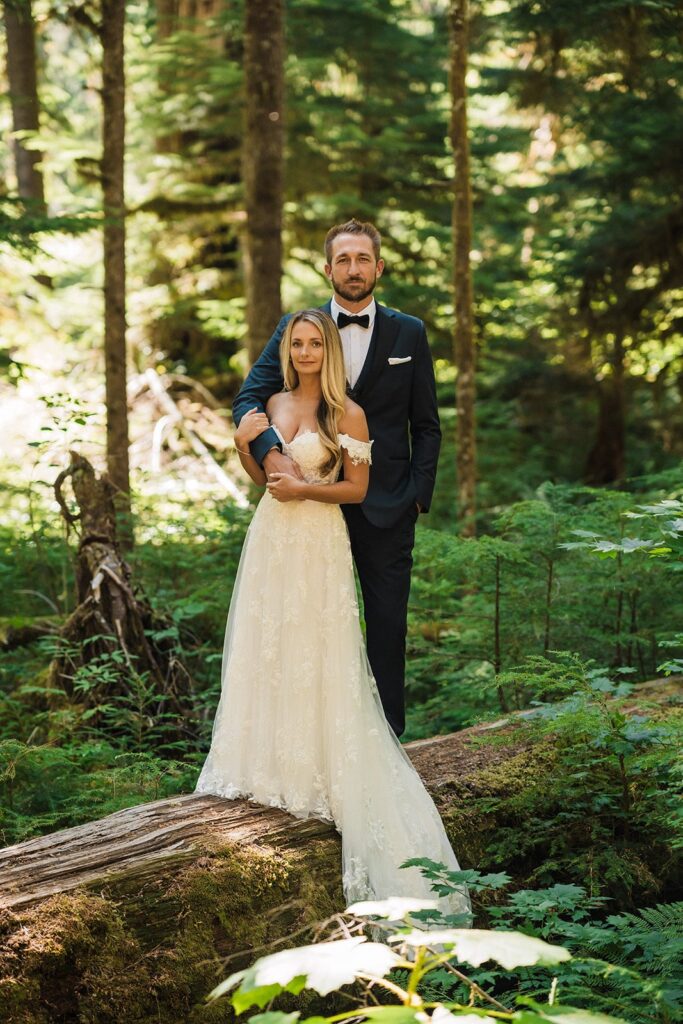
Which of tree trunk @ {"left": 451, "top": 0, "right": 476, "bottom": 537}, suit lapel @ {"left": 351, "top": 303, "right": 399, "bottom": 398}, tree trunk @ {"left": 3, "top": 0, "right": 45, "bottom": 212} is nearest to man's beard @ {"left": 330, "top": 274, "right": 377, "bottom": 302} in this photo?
suit lapel @ {"left": 351, "top": 303, "right": 399, "bottom": 398}

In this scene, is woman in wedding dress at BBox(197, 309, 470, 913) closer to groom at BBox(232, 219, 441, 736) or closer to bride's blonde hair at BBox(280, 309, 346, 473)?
bride's blonde hair at BBox(280, 309, 346, 473)

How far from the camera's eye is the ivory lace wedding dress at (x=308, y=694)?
4020 millimetres

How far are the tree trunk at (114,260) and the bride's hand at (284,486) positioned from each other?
5.38 metres

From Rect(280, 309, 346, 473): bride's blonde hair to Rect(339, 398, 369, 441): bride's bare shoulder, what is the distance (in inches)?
1.0

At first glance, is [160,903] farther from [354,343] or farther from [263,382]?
[354,343]

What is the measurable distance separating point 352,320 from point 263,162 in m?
4.85

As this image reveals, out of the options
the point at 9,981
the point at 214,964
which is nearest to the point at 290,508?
the point at 214,964

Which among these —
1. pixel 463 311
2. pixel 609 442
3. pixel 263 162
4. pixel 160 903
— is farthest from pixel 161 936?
pixel 609 442

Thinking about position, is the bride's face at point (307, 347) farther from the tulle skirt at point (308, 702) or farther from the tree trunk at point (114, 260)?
the tree trunk at point (114, 260)

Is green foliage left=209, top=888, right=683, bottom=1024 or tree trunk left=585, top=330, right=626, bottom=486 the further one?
tree trunk left=585, top=330, right=626, bottom=486

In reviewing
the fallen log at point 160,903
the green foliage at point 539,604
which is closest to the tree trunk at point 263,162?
the green foliage at point 539,604

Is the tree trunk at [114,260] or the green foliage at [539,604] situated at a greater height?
the tree trunk at [114,260]

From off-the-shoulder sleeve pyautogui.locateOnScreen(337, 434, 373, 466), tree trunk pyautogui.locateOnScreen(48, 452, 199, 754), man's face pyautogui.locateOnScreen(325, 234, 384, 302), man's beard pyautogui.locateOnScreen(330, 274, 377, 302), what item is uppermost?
man's face pyautogui.locateOnScreen(325, 234, 384, 302)

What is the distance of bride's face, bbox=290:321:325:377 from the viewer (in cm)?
416
